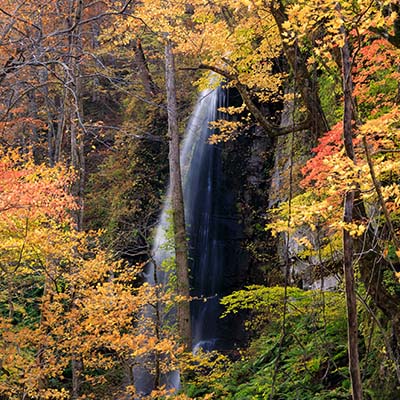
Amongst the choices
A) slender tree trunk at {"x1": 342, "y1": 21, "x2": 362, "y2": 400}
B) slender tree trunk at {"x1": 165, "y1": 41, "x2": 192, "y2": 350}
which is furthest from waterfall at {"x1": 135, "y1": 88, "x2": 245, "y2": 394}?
slender tree trunk at {"x1": 342, "y1": 21, "x2": 362, "y2": 400}

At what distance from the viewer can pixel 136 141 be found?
16.8 meters

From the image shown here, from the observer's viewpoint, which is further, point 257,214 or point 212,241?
point 212,241

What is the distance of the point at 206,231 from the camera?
1449cm

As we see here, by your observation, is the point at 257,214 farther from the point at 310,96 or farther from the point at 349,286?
the point at 349,286

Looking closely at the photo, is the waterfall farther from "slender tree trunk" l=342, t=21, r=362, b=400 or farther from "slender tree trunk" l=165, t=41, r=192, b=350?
"slender tree trunk" l=342, t=21, r=362, b=400

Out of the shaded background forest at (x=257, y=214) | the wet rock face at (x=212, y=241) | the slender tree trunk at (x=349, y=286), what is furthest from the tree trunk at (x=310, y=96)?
the wet rock face at (x=212, y=241)

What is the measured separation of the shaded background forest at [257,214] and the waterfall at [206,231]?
366 mm

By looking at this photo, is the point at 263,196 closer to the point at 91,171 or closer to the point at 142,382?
the point at 142,382

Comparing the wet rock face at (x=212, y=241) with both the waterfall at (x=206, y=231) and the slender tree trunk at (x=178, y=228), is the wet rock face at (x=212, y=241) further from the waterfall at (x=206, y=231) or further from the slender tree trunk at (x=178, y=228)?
the slender tree trunk at (x=178, y=228)

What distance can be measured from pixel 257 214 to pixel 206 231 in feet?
5.79

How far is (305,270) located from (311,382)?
410 cm

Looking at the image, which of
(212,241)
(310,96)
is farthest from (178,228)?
(310,96)

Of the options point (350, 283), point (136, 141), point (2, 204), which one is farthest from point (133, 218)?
point (350, 283)

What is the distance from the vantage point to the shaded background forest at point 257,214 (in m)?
3.95
